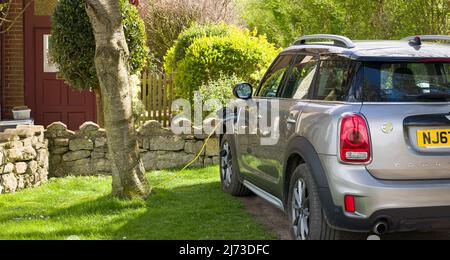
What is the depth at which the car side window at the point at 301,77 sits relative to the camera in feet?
20.3

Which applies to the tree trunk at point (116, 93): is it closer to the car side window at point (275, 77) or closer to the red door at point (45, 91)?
the car side window at point (275, 77)

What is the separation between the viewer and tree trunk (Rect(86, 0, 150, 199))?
26.2 feet

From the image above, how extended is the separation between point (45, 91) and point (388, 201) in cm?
1175

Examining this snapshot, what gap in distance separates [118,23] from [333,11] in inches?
504

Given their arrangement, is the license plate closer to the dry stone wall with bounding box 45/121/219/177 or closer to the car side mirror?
the car side mirror

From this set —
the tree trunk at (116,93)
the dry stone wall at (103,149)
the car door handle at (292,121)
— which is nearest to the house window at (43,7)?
the dry stone wall at (103,149)

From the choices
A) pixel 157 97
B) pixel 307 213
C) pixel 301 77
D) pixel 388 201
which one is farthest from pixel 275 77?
pixel 157 97

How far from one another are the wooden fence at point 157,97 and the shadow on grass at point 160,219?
785 cm

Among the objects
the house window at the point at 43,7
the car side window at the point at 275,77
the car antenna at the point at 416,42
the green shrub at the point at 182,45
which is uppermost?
the house window at the point at 43,7

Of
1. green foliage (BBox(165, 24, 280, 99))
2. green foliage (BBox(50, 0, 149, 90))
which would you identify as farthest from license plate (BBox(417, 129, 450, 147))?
green foliage (BBox(165, 24, 280, 99))

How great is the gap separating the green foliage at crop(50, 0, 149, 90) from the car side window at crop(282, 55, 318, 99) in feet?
19.4

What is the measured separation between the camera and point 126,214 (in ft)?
25.1
